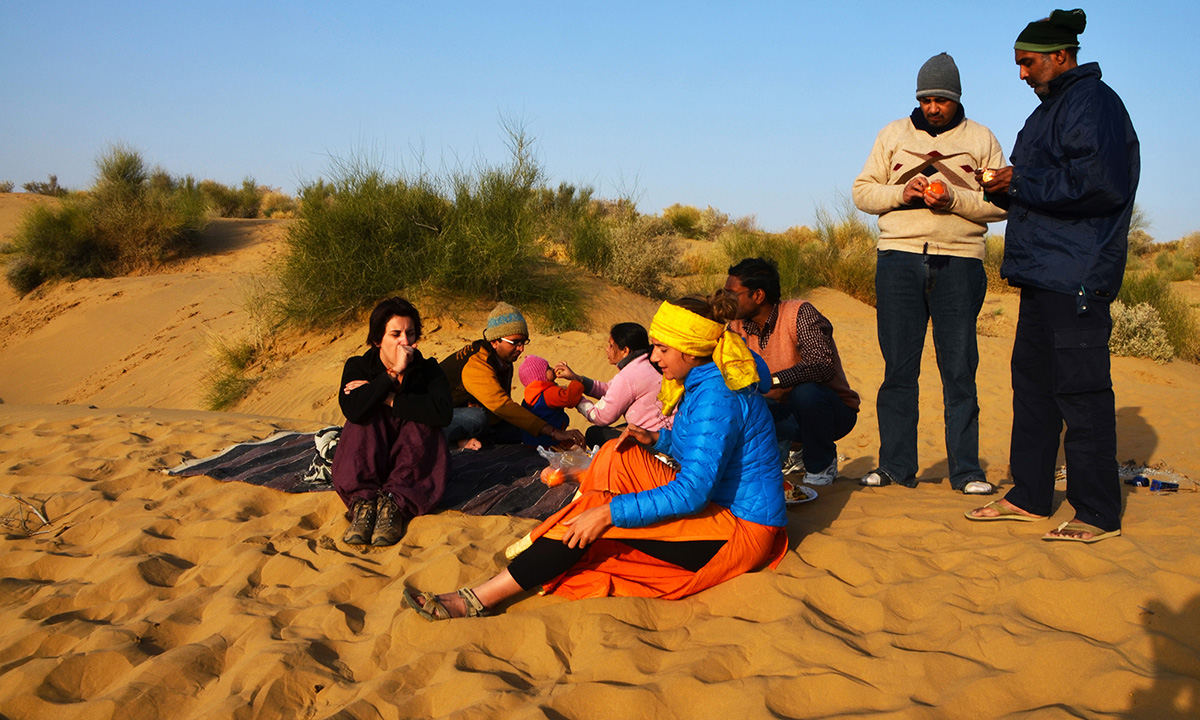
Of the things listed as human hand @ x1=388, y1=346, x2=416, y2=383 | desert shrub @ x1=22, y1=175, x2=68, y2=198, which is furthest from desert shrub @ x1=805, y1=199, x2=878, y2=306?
desert shrub @ x1=22, y1=175, x2=68, y2=198

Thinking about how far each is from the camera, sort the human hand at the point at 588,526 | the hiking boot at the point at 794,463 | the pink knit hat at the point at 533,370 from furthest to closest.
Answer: the pink knit hat at the point at 533,370, the hiking boot at the point at 794,463, the human hand at the point at 588,526

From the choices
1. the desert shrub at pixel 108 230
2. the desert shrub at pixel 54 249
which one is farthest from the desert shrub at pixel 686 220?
the desert shrub at pixel 54 249

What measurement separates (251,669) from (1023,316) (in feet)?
11.7

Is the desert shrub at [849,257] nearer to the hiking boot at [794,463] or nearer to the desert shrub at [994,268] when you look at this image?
the desert shrub at [994,268]

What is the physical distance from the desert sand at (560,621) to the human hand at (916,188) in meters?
1.64

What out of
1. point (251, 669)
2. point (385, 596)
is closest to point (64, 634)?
point (251, 669)

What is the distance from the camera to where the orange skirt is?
300 centimetres

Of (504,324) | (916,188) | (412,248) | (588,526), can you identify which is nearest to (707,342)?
(588,526)

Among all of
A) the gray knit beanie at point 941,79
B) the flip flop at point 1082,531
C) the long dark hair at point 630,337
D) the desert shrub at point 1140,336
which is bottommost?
the desert shrub at point 1140,336

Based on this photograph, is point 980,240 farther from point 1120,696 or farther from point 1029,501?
point 1120,696

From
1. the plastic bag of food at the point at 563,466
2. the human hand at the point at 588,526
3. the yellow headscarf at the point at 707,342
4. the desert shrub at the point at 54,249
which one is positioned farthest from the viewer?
the desert shrub at the point at 54,249

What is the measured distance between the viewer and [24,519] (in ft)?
13.8

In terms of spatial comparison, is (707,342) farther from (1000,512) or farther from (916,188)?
(916,188)

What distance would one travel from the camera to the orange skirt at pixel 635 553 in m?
3.00
